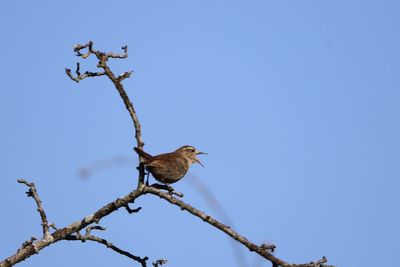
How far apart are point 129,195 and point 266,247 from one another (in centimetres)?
159

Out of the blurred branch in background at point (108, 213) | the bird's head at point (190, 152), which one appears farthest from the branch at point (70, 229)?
the bird's head at point (190, 152)

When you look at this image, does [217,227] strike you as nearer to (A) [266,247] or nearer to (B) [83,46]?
(A) [266,247]

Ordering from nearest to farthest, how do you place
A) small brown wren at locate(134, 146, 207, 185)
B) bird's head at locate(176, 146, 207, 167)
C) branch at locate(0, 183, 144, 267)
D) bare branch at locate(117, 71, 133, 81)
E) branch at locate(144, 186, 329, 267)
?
branch at locate(144, 186, 329, 267) < branch at locate(0, 183, 144, 267) < bare branch at locate(117, 71, 133, 81) < small brown wren at locate(134, 146, 207, 185) < bird's head at locate(176, 146, 207, 167)

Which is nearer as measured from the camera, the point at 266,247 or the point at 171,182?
the point at 266,247

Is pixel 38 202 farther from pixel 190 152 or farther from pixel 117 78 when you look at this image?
pixel 190 152

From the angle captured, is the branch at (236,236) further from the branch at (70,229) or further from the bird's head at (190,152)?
the bird's head at (190,152)

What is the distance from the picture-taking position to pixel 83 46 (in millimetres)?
6969

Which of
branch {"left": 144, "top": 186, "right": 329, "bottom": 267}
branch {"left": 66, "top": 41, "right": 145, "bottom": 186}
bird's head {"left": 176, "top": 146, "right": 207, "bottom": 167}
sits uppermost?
bird's head {"left": 176, "top": 146, "right": 207, "bottom": 167}

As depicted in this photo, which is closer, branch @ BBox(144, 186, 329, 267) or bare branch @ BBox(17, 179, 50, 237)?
branch @ BBox(144, 186, 329, 267)

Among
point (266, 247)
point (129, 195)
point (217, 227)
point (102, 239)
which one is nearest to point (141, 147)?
point (129, 195)

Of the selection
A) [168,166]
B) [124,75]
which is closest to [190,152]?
[168,166]

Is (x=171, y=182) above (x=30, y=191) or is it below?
above

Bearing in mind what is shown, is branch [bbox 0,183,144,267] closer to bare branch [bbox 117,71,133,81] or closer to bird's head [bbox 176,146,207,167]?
bare branch [bbox 117,71,133,81]

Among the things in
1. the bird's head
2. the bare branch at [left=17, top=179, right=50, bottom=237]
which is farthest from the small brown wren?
the bare branch at [left=17, top=179, right=50, bottom=237]
